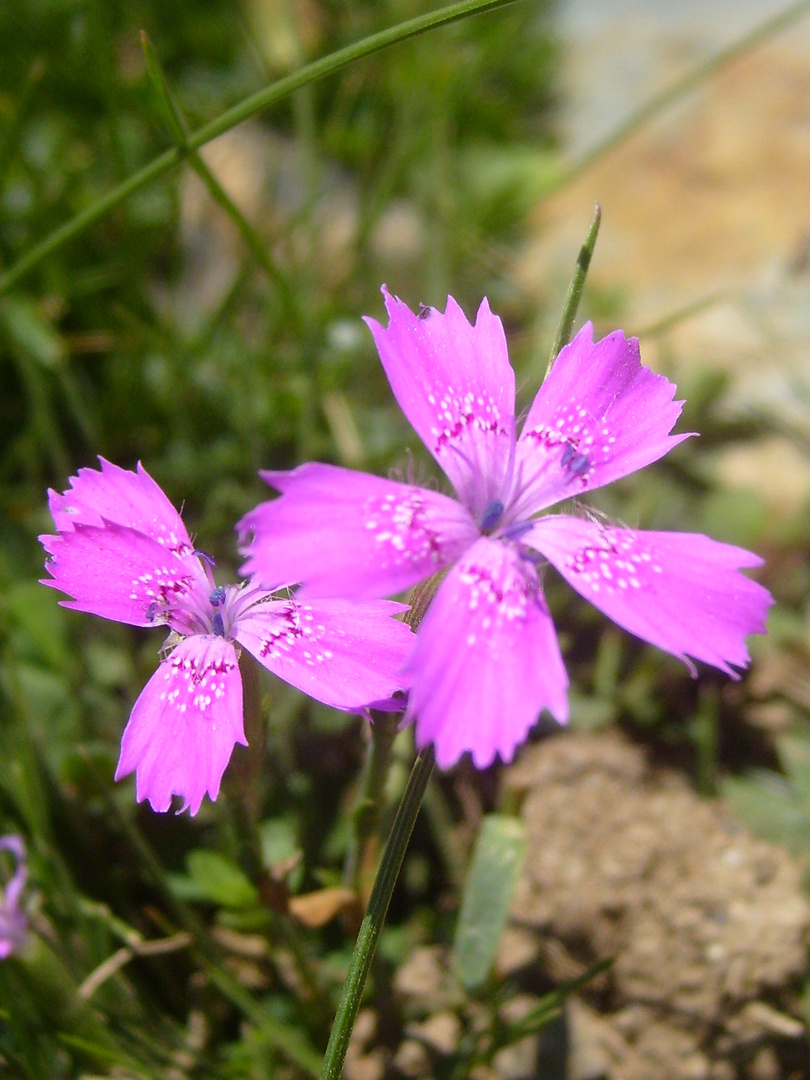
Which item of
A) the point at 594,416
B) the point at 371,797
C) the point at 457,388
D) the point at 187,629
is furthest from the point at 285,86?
the point at 371,797

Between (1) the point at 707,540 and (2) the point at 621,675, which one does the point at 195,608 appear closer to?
(1) the point at 707,540

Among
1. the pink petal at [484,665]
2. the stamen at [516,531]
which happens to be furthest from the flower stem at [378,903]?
the stamen at [516,531]

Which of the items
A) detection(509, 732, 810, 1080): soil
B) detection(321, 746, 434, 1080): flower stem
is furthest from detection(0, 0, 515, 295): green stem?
detection(509, 732, 810, 1080): soil

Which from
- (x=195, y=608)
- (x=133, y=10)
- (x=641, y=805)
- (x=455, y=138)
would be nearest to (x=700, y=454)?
(x=641, y=805)

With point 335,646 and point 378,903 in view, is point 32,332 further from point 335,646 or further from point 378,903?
point 378,903

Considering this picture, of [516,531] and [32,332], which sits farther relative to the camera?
[32,332]

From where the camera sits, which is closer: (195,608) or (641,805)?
(195,608)

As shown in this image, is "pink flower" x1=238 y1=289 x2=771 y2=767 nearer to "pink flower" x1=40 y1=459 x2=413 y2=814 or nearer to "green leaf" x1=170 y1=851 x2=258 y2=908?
"pink flower" x1=40 y1=459 x2=413 y2=814
